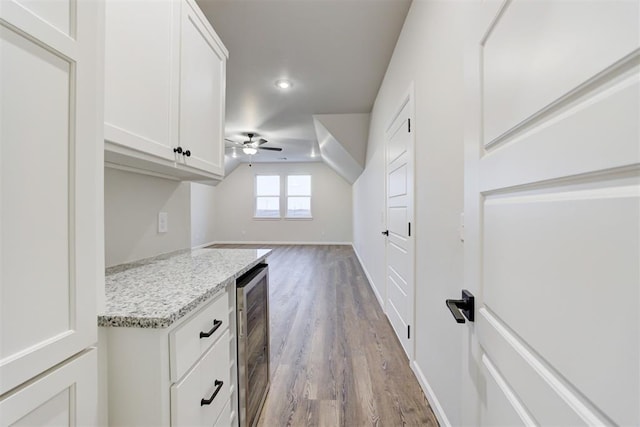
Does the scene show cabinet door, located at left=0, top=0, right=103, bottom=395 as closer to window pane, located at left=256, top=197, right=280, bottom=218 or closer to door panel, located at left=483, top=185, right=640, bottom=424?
door panel, located at left=483, top=185, right=640, bottom=424

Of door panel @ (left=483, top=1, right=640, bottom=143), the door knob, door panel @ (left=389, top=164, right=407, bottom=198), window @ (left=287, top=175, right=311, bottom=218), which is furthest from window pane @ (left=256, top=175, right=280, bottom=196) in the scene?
door panel @ (left=483, top=1, right=640, bottom=143)

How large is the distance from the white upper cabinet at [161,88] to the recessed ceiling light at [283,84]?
5.37 ft

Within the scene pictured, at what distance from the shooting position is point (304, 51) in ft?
8.61

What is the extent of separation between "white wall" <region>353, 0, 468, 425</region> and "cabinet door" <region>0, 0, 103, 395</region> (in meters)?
1.32

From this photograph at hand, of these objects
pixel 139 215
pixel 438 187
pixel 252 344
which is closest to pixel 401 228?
pixel 438 187

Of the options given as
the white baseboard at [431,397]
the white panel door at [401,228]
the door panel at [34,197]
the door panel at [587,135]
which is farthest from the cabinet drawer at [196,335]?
the white panel door at [401,228]

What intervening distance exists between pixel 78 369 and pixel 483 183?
1.04 meters

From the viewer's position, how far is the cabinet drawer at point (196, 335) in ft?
2.60

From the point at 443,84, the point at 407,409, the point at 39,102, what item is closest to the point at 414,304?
the point at 407,409

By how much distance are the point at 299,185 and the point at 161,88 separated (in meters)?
8.00

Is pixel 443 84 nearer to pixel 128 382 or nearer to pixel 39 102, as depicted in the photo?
pixel 39 102

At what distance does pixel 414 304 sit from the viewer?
1.98 m

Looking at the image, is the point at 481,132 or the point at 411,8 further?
the point at 411,8

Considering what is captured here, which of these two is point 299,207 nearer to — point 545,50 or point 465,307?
point 465,307
